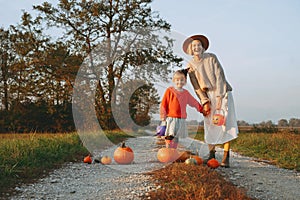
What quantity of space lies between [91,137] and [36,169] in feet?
13.1

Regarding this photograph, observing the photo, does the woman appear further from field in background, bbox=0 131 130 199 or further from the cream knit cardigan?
field in background, bbox=0 131 130 199

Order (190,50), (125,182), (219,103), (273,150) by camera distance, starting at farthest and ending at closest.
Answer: (273,150), (190,50), (219,103), (125,182)

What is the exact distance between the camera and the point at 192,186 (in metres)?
3.49

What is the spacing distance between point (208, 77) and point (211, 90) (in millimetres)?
238

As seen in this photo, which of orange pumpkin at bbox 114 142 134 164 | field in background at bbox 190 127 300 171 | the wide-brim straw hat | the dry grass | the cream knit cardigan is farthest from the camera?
field in background at bbox 190 127 300 171

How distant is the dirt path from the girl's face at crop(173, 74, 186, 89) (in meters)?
1.04

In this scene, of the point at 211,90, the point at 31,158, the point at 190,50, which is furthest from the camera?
the point at 190,50

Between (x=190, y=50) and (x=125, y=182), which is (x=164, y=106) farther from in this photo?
(x=125, y=182)

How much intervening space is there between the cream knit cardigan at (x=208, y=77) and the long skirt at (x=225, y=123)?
0.14m

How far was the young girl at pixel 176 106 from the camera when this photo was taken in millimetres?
5473

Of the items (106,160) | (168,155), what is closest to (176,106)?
(168,155)

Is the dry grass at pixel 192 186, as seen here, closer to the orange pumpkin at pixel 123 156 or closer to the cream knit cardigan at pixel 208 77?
the orange pumpkin at pixel 123 156

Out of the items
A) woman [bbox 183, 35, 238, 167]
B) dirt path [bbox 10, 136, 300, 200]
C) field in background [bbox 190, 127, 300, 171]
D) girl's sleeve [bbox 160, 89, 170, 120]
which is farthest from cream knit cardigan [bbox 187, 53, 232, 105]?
dirt path [bbox 10, 136, 300, 200]

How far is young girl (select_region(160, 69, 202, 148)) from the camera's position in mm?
5473
